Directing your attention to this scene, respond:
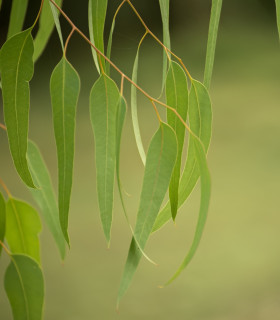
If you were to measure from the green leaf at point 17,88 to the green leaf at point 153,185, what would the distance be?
81 mm

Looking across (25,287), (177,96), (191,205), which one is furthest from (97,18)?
(191,205)

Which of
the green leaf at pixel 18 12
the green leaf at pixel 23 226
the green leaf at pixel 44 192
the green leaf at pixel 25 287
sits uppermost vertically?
the green leaf at pixel 18 12

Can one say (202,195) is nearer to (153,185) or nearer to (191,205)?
(153,185)

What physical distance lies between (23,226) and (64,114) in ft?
0.49

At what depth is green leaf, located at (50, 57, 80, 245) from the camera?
45 cm

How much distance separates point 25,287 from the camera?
1.63 feet

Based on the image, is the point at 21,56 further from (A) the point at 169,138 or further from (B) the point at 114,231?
(B) the point at 114,231

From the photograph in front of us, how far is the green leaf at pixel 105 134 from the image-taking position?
46 cm

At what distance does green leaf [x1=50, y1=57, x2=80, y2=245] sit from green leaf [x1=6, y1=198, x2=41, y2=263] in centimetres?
12

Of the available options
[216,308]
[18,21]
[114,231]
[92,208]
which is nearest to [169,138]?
[18,21]

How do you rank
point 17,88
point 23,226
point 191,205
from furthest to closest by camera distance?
1. point 191,205
2. point 23,226
3. point 17,88

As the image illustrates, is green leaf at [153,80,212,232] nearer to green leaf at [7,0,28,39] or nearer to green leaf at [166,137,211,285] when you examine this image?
green leaf at [166,137,211,285]

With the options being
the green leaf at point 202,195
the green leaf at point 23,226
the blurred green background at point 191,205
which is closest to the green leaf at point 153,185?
the green leaf at point 202,195

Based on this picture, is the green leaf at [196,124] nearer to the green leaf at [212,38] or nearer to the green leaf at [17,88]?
the green leaf at [212,38]
